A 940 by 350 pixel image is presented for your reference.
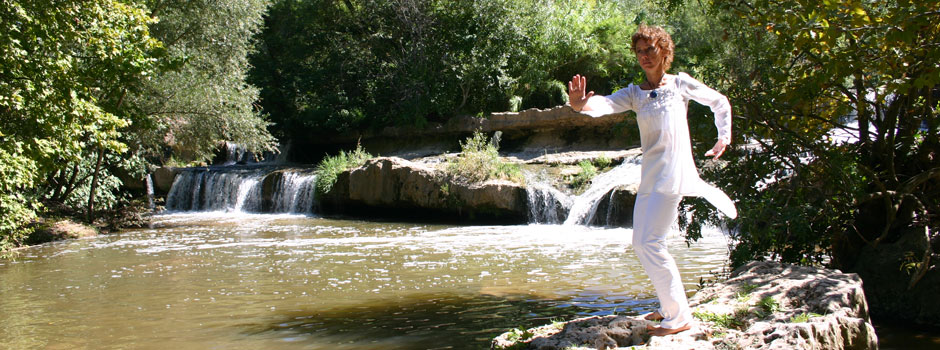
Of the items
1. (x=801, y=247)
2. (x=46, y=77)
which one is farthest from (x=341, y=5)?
(x=801, y=247)

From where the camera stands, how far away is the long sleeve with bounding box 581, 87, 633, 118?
12.9 feet

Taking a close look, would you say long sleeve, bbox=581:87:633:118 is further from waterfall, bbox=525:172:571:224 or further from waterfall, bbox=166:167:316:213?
waterfall, bbox=166:167:316:213

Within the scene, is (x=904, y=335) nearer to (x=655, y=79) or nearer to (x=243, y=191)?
(x=655, y=79)

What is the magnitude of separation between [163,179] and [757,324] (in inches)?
839

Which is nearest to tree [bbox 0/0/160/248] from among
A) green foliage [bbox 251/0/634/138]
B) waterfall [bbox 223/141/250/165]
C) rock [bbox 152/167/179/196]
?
rock [bbox 152/167/179/196]

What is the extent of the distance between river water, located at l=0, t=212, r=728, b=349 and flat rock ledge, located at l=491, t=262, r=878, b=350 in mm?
1422

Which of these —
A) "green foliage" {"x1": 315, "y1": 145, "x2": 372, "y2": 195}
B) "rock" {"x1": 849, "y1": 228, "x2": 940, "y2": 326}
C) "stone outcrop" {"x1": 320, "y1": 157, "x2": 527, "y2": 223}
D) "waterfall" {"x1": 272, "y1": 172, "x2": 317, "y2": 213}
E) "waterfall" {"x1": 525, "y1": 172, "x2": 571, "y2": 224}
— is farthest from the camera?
"waterfall" {"x1": 272, "y1": 172, "x2": 317, "y2": 213}

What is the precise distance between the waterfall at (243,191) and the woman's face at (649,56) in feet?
53.2

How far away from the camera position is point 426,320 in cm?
615

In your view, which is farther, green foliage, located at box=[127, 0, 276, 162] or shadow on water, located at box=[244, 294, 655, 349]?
green foliage, located at box=[127, 0, 276, 162]

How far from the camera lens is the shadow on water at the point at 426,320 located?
544cm

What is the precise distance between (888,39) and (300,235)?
437 inches

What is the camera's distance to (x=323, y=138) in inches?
1089

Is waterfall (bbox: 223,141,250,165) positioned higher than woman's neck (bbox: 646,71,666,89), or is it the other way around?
waterfall (bbox: 223,141,250,165)
